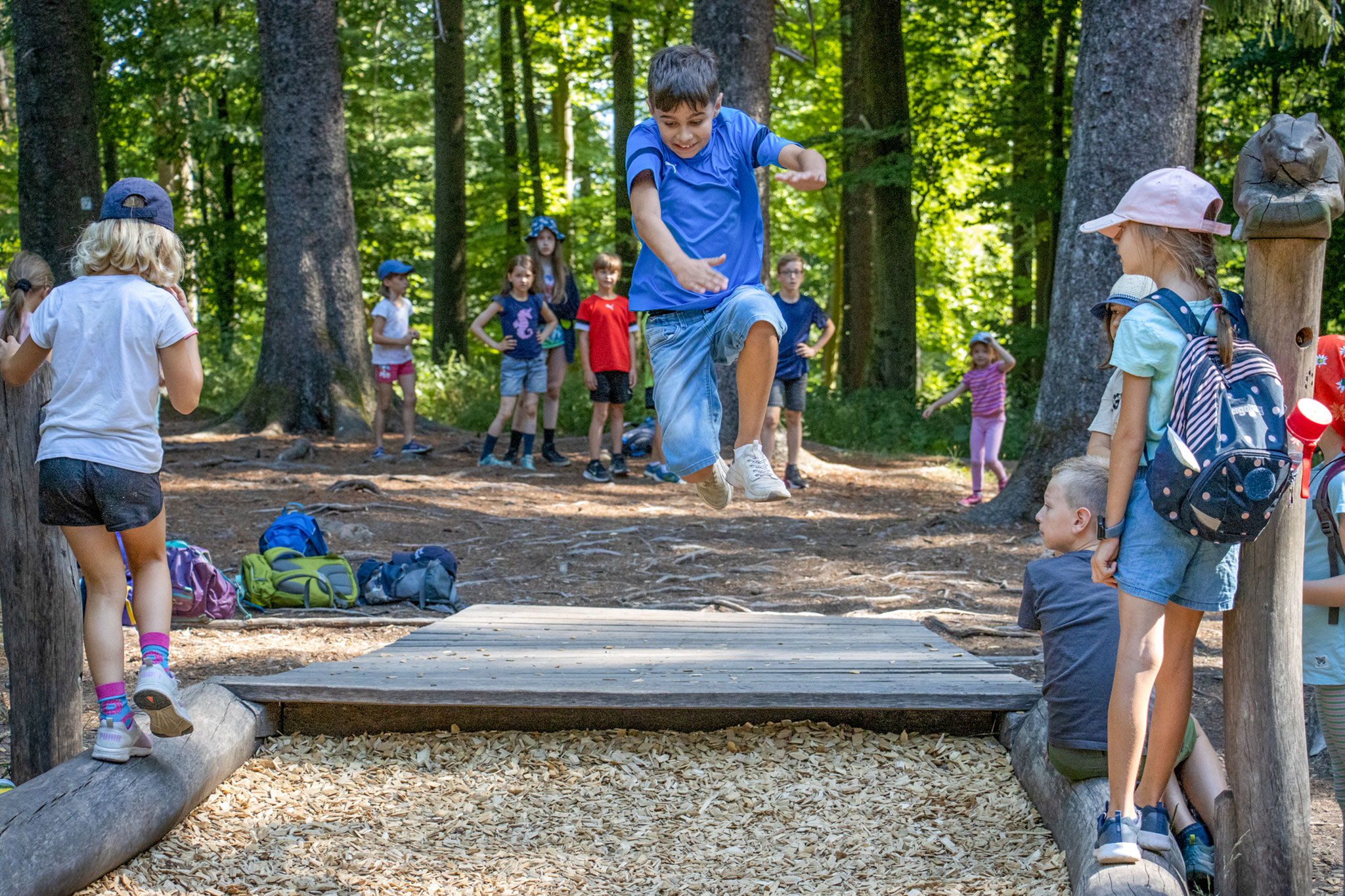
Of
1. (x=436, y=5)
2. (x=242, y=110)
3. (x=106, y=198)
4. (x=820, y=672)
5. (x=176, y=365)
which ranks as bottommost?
(x=820, y=672)

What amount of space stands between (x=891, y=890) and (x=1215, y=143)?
18.3m

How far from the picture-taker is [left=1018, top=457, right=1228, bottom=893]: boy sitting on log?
345 centimetres

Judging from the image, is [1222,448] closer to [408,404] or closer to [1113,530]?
[1113,530]

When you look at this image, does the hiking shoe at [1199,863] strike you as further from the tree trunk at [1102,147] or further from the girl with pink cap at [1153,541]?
the tree trunk at [1102,147]

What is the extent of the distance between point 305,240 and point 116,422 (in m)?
9.58

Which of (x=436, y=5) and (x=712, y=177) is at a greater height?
(x=436, y=5)

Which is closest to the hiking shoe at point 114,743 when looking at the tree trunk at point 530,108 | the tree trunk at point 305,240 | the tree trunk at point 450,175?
the tree trunk at point 305,240

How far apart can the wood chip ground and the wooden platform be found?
0.26 ft

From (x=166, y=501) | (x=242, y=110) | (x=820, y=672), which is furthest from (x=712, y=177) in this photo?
(x=242, y=110)

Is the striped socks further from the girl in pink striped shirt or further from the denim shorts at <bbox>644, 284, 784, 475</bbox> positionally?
the girl in pink striped shirt

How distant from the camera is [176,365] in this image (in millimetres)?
3605

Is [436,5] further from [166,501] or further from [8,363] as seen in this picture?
[8,363]

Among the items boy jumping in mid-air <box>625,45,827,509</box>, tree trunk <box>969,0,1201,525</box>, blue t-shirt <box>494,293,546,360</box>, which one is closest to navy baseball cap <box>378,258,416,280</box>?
blue t-shirt <box>494,293,546,360</box>

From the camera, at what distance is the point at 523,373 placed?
1083cm
